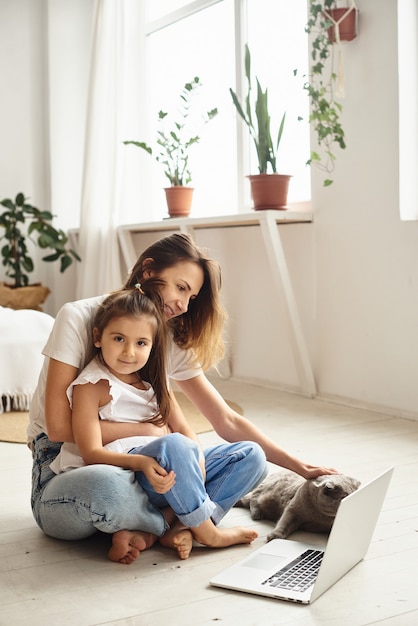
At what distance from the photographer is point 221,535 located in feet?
5.86

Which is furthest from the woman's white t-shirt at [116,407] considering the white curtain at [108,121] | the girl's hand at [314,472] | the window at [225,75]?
the white curtain at [108,121]

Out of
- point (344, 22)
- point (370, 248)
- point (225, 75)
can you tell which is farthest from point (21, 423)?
point (225, 75)

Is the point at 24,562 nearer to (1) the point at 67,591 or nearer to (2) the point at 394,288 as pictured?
(1) the point at 67,591

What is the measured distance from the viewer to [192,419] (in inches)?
125

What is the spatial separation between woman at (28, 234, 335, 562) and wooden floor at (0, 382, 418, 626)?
0.07 metres

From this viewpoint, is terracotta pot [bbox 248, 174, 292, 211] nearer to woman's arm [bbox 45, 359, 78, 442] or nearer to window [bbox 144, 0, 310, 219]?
window [bbox 144, 0, 310, 219]

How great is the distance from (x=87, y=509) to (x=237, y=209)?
2.83 meters

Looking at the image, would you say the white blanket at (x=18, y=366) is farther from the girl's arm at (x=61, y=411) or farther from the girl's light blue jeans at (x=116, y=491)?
the girl's arm at (x=61, y=411)

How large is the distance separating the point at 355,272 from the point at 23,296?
236 centimetres

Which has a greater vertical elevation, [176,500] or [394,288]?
[394,288]

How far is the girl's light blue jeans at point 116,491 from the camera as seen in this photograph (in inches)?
66.8

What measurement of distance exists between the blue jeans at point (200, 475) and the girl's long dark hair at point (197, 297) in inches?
9.2

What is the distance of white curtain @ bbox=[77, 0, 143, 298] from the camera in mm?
4809

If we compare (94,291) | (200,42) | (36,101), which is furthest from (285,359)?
(36,101)
